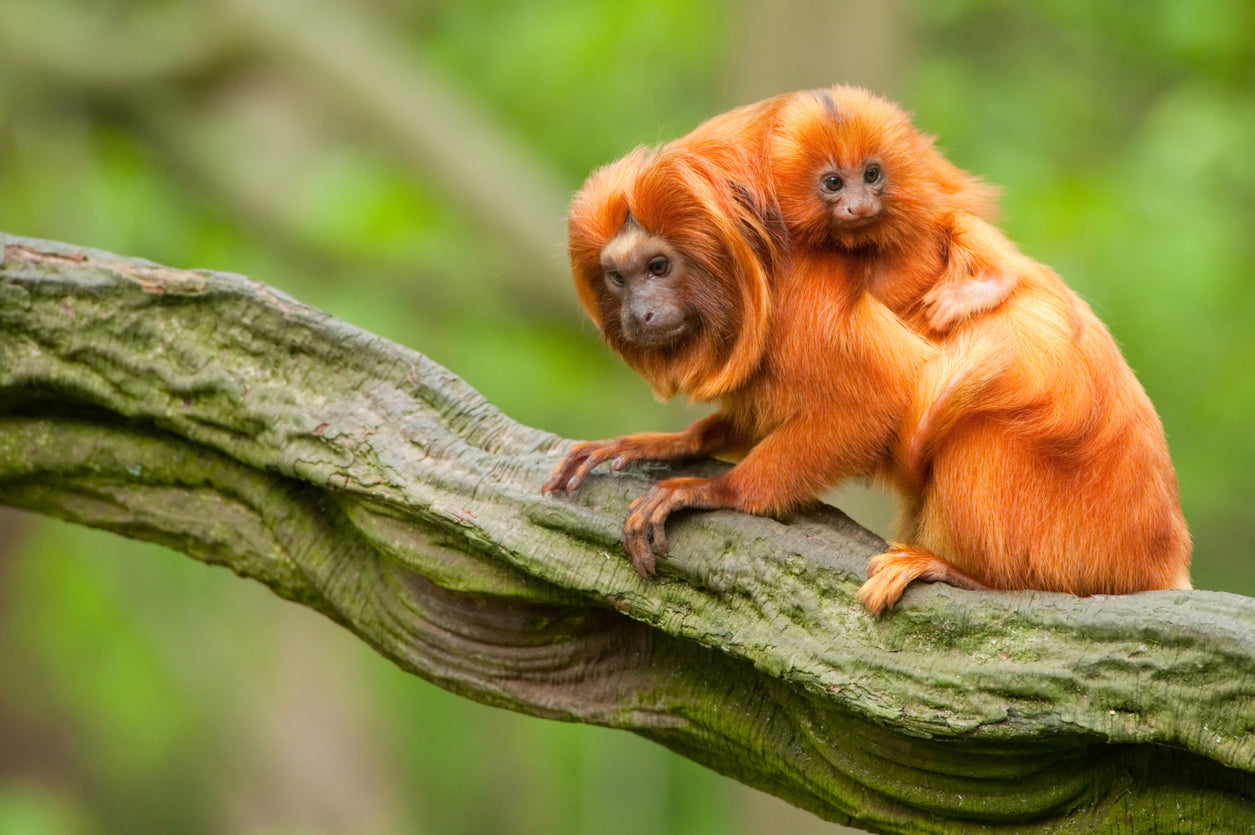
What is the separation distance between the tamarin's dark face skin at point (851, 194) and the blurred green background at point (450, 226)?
116 inches

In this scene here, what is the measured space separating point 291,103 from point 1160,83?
6010 millimetres

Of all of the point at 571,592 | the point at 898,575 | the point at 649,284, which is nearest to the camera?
the point at 898,575

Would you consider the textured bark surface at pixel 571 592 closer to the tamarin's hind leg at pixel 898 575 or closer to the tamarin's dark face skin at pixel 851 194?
the tamarin's hind leg at pixel 898 575

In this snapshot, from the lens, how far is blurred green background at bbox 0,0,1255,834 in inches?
264

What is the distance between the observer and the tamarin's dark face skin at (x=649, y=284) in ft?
9.84

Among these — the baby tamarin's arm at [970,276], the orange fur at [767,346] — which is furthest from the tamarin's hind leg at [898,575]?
the baby tamarin's arm at [970,276]

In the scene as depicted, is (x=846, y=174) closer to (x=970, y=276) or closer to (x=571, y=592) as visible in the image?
(x=970, y=276)

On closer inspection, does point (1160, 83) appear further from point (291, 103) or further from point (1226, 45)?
point (291, 103)

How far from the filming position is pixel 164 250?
7.49 m

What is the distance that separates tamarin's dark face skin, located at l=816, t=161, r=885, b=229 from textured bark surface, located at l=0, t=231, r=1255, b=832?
2.38 ft

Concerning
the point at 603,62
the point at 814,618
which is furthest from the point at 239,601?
the point at 814,618

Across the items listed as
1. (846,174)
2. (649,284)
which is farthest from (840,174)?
(649,284)

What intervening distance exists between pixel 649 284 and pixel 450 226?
4.70m

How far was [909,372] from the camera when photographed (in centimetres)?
288
